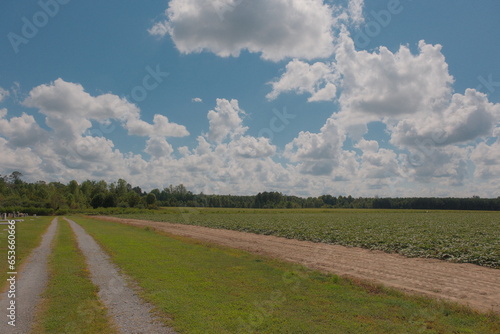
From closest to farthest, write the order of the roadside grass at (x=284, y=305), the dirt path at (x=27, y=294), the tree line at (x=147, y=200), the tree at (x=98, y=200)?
the dirt path at (x=27, y=294)
the roadside grass at (x=284, y=305)
the tree line at (x=147, y=200)
the tree at (x=98, y=200)

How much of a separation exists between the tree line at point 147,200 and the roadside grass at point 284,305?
106 m

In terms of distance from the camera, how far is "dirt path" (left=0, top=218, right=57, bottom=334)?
316 inches

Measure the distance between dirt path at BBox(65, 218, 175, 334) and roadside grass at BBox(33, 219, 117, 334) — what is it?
10.2 inches

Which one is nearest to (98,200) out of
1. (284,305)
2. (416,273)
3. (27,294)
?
(27,294)

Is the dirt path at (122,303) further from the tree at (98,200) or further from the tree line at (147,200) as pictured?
Result: the tree at (98,200)

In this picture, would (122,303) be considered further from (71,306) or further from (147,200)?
(147,200)

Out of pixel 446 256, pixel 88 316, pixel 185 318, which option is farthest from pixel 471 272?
pixel 88 316

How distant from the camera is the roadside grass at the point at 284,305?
8352 mm

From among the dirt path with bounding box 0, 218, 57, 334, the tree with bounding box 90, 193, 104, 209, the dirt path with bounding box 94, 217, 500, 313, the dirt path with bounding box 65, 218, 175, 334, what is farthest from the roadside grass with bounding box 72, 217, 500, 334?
the tree with bounding box 90, 193, 104, 209

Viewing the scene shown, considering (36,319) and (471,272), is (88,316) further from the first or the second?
(471,272)

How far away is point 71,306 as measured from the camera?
9578 mm

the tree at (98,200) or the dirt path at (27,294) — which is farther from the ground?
the tree at (98,200)

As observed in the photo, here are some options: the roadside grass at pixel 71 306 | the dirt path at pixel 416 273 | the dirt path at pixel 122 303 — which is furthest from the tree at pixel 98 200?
the roadside grass at pixel 71 306

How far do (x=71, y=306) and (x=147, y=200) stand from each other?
12938 centimetres
